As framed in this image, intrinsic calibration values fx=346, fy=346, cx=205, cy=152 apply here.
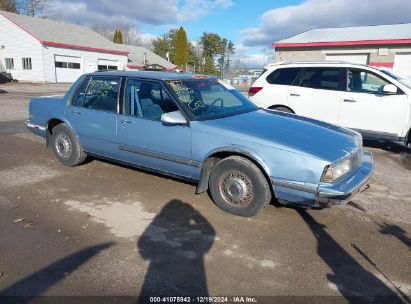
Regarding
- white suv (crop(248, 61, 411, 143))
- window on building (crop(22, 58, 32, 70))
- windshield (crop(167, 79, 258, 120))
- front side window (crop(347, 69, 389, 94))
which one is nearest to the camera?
windshield (crop(167, 79, 258, 120))

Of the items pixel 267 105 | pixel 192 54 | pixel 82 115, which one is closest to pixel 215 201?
pixel 82 115

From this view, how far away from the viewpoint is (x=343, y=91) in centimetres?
748

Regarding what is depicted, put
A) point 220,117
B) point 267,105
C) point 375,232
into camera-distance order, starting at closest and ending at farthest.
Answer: point 375,232 < point 220,117 < point 267,105

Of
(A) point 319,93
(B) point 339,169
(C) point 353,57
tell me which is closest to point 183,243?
(B) point 339,169

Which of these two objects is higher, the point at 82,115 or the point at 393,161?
the point at 82,115

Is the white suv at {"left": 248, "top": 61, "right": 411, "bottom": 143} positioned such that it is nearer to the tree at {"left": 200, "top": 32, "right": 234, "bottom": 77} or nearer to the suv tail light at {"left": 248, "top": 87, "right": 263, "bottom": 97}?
the suv tail light at {"left": 248, "top": 87, "right": 263, "bottom": 97}

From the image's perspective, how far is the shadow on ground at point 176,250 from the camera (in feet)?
9.39

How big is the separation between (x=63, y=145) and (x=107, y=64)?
3631cm

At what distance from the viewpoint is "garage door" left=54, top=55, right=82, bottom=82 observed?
1344 inches

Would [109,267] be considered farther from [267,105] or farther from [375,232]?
[267,105]

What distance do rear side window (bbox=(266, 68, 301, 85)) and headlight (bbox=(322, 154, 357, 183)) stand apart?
4.32 meters

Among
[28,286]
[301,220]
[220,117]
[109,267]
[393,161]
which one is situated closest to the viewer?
[28,286]

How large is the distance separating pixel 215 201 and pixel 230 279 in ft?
4.75

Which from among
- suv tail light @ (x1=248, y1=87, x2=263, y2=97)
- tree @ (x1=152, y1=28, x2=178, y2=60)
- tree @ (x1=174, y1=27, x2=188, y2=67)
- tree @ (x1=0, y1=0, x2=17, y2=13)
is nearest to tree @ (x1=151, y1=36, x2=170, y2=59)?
tree @ (x1=152, y1=28, x2=178, y2=60)
